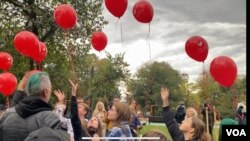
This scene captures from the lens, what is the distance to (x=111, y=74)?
39.6m

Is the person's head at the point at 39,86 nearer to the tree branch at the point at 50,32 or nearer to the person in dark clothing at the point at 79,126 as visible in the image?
the person in dark clothing at the point at 79,126

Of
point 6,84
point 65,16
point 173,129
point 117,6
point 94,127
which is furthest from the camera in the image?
point 6,84

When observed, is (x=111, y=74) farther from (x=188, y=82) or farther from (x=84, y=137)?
(x=188, y=82)

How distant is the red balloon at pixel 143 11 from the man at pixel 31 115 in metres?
5.93

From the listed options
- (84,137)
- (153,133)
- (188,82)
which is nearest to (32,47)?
(84,137)

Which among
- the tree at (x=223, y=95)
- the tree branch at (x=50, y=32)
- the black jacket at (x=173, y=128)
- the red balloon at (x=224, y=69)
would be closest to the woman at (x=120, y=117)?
the black jacket at (x=173, y=128)

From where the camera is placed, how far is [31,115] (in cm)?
354

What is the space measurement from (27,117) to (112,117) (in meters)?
1.47

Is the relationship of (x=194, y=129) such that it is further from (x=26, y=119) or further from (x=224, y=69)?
(x=224, y=69)

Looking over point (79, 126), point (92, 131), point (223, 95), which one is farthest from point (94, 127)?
point (223, 95)

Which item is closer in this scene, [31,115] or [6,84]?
[31,115]

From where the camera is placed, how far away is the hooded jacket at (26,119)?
3.46 meters

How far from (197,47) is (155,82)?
249 feet

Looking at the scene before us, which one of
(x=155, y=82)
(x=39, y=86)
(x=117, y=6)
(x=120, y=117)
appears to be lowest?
(x=155, y=82)
